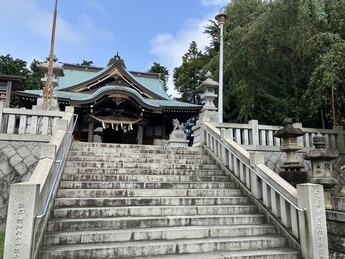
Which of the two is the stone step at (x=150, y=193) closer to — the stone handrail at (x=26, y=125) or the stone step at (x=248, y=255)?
the stone step at (x=248, y=255)

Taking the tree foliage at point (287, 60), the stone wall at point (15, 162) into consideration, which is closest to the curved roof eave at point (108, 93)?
the tree foliage at point (287, 60)

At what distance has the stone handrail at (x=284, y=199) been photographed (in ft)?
13.1

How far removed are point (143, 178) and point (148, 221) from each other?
158 centimetres

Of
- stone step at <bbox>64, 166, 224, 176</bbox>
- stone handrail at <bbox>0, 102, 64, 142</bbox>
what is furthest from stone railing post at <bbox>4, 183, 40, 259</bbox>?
stone handrail at <bbox>0, 102, 64, 142</bbox>

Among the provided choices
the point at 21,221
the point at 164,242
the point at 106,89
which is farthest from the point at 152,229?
the point at 106,89

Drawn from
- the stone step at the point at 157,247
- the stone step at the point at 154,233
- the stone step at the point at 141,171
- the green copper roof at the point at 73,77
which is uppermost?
the green copper roof at the point at 73,77

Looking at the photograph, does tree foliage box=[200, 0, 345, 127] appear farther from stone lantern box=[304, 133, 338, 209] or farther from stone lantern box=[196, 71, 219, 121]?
stone lantern box=[304, 133, 338, 209]

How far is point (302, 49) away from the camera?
9633 millimetres

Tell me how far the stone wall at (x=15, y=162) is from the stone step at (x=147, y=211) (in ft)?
9.37

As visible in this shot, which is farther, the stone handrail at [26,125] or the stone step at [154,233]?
the stone handrail at [26,125]

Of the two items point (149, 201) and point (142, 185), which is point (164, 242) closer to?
point (149, 201)

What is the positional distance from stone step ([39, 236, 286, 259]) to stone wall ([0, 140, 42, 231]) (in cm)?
369

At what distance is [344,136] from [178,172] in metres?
6.13

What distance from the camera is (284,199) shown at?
460 centimetres
